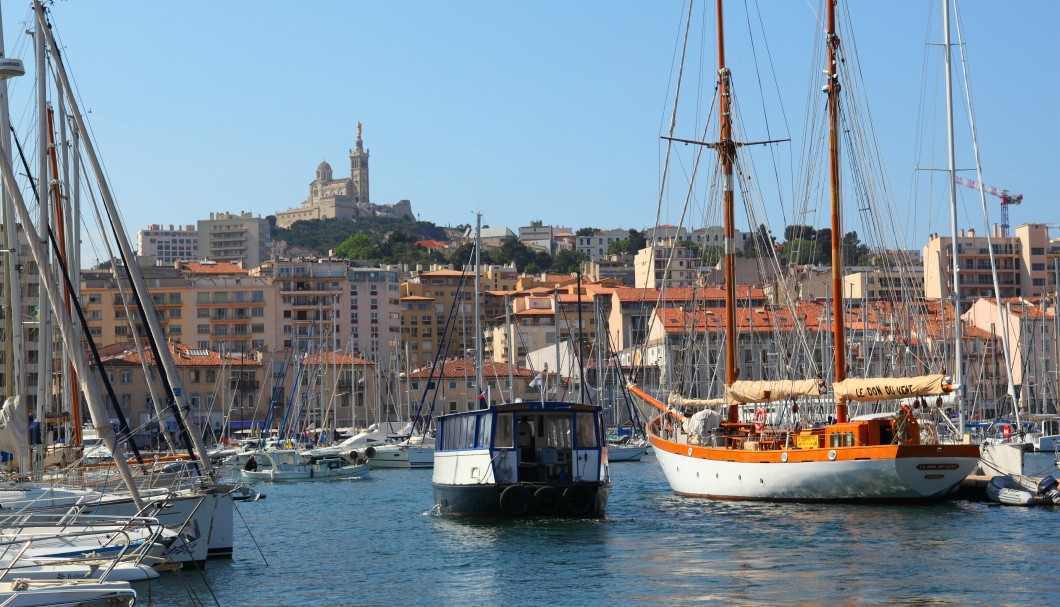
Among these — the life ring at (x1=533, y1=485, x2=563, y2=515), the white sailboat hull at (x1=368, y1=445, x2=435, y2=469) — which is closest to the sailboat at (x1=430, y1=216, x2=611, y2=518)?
the life ring at (x1=533, y1=485, x2=563, y2=515)

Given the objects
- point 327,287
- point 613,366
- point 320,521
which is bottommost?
point 320,521

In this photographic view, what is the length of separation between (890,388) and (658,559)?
12731mm

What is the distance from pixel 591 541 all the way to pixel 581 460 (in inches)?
154

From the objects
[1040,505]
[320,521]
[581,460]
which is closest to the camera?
[581,460]

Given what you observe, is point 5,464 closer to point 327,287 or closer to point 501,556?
point 501,556

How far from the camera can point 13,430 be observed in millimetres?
31422

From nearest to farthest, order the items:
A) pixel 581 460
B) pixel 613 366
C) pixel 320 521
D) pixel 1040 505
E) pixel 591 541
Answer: pixel 591 541 < pixel 581 460 < pixel 1040 505 < pixel 320 521 < pixel 613 366

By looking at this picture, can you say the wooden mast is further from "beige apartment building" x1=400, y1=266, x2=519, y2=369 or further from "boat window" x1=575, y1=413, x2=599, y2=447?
"beige apartment building" x1=400, y1=266, x2=519, y2=369

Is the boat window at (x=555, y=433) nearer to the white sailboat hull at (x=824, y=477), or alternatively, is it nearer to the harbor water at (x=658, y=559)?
the harbor water at (x=658, y=559)

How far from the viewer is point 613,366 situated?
107 m

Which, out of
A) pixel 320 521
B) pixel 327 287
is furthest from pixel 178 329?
pixel 320 521

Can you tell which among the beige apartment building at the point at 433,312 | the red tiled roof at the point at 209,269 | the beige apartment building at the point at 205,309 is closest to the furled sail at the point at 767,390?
the beige apartment building at the point at 205,309

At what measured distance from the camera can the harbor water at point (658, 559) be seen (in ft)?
87.1

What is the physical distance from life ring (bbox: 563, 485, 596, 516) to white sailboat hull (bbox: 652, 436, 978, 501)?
24.0ft
